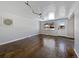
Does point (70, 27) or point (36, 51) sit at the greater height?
point (70, 27)

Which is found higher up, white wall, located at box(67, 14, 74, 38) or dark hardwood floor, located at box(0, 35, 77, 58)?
white wall, located at box(67, 14, 74, 38)

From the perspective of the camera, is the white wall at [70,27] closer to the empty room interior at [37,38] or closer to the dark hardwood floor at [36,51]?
the empty room interior at [37,38]

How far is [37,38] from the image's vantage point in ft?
23.0

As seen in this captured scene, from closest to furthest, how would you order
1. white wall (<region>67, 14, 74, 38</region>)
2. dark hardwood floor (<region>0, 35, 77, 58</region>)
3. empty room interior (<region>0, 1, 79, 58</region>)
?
dark hardwood floor (<region>0, 35, 77, 58</region>) → empty room interior (<region>0, 1, 79, 58</region>) → white wall (<region>67, 14, 74, 38</region>)

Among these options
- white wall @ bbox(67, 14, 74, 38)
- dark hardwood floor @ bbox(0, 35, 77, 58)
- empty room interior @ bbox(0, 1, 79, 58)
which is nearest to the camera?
dark hardwood floor @ bbox(0, 35, 77, 58)

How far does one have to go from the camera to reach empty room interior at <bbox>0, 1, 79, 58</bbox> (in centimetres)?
301

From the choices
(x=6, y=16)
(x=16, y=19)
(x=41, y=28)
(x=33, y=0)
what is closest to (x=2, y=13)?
(x=6, y=16)

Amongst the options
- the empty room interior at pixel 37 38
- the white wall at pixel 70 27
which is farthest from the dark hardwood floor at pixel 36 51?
the white wall at pixel 70 27

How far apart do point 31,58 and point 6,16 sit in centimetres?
348

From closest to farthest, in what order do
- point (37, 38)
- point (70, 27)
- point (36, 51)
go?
point (36, 51)
point (37, 38)
point (70, 27)

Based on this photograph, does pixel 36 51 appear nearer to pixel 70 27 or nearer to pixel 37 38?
pixel 37 38

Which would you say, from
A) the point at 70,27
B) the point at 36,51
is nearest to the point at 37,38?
the point at 70,27

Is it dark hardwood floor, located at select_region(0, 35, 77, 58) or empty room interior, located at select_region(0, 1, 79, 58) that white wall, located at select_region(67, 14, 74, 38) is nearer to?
empty room interior, located at select_region(0, 1, 79, 58)

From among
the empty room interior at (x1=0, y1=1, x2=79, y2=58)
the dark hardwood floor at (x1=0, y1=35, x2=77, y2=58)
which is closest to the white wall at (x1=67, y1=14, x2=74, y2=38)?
the empty room interior at (x1=0, y1=1, x2=79, y2=58)
